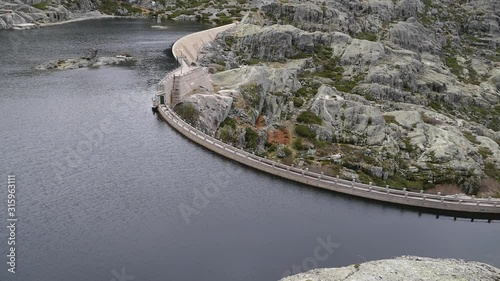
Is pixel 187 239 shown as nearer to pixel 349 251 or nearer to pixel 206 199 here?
pixel 206 199

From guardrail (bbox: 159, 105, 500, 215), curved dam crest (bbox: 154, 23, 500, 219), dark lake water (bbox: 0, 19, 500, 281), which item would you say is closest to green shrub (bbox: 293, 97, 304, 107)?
curved dam crest (bbox: 154, 23, 500, 219)

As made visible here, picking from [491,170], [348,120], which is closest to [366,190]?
[348,120]

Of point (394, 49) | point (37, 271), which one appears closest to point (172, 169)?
point (37, 271)

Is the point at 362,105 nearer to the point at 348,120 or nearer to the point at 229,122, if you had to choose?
the point at 348,120

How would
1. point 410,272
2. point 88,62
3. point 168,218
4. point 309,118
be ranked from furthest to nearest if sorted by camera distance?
1. point 88,62
2. point 309,118
3. point 168,218
4. point 410,272

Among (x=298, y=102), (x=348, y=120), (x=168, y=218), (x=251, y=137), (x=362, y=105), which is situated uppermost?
(x=362, y=105)

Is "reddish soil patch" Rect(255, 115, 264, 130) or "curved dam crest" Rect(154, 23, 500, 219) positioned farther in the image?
"reddish soil patch" Rect(255, 115, 264, 130)

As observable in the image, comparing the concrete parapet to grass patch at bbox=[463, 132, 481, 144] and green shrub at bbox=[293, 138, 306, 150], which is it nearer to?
green shrub at bbox=[293, 138, 306, 150]

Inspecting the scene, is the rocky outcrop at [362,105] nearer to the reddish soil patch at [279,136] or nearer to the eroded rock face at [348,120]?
the eroded rock face at [348,120]
